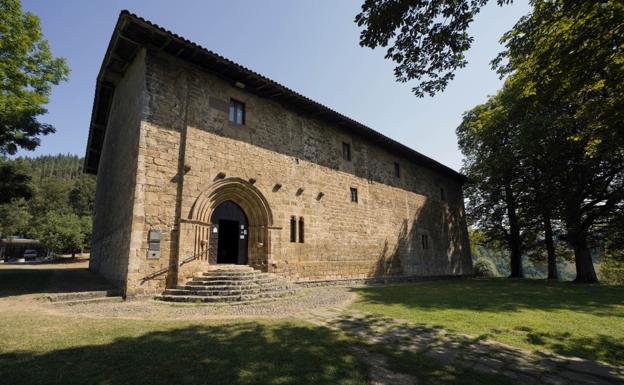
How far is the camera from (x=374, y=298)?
8875 mm

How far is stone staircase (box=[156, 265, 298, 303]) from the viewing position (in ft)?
25.9

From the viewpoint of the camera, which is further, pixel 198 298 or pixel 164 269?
pixel 164 269

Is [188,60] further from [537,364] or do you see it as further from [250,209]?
[537,364]

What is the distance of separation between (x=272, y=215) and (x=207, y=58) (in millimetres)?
5880

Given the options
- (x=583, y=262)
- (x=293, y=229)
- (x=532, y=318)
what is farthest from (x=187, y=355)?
(x=583, y=262)

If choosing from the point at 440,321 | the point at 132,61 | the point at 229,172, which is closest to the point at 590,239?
the point at 440,321

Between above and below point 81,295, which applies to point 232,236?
above

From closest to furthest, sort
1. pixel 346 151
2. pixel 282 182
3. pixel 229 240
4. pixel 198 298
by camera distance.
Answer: pixel 198 298 → pixel 229 240 → pixel 282 182 → pixel 346 151

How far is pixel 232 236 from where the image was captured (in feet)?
36.3

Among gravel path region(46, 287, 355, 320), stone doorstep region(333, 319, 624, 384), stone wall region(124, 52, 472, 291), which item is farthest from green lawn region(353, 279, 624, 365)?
stone wall region(124, 52, 472, 291)

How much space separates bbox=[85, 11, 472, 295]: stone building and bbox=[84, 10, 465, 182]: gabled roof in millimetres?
46

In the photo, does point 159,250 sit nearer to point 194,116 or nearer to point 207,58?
point 194,116

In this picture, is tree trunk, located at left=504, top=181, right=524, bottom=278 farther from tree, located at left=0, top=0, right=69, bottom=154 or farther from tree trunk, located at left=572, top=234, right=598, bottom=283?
tree, located at left=0, top=0, right=69, bottom=154

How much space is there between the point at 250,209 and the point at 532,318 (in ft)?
28.6
